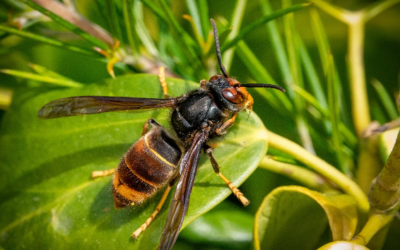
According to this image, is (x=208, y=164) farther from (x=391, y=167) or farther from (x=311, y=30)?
(x=311, y=30)

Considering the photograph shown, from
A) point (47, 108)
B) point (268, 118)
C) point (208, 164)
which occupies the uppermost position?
point (47, 108)

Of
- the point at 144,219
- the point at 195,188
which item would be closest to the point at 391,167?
the point at 195,188

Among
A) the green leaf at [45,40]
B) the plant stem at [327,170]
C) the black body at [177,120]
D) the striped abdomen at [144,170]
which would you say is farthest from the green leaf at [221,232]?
the green leaf at [45,40]

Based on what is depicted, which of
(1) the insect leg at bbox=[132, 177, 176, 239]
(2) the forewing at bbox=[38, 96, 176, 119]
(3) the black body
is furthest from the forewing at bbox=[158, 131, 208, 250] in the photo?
(2) the forewing at bbox=[38, 96, 176, 119]

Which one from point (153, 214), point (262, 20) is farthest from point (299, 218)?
point (262, 20)

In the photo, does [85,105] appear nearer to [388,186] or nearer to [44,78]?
[44,78]

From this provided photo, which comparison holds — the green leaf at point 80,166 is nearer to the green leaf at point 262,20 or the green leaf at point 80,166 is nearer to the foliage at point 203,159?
the foliage at point 203,159
